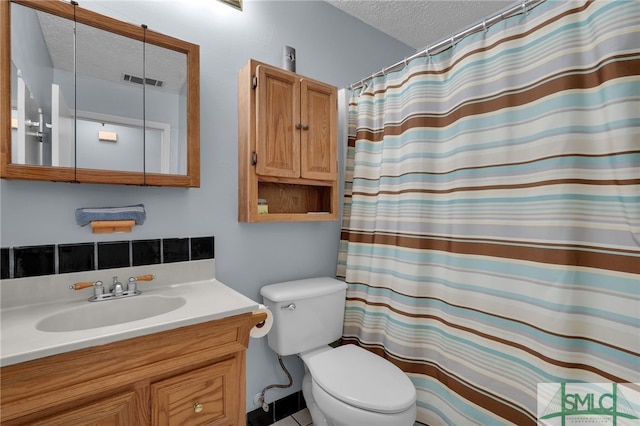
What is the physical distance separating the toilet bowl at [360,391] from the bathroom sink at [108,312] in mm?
700

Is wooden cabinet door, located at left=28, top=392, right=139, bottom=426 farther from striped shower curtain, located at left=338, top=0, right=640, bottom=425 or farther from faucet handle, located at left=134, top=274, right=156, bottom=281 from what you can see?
striped shower curtain, located at left=338, top=0, right=640, bottom=425

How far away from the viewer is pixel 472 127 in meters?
1.28

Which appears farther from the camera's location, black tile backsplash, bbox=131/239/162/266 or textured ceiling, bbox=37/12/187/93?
black tile backsplash, bbox=131/239/162/266

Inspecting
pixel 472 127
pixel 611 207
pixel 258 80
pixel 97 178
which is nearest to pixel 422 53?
pixel 472 127

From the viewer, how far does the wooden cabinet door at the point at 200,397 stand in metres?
0.95

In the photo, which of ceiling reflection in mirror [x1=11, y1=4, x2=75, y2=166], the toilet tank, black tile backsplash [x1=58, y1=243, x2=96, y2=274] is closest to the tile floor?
the toilet tank

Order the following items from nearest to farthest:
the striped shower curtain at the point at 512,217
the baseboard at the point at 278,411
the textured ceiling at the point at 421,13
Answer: the striped shower curtain at the point at 512,217
the baseboard at the point at 278,411
the textured ceiling at the point at 421,13

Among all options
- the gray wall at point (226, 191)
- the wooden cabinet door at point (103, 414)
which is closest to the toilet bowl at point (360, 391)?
the gray wall at point (226, 191)

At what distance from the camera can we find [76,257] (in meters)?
1.16

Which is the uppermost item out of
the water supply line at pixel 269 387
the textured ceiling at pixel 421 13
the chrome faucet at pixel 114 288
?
the textured ceiling at pixel 421 13

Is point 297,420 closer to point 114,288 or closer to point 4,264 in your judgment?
point 114,288

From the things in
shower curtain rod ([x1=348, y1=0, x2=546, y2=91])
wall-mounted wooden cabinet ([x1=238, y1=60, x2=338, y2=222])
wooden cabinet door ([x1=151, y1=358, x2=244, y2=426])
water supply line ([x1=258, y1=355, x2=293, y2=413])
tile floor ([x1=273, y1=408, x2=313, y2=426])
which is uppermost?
shower curtain rod ([x1=348, y1=0, x2=546, y2=91])

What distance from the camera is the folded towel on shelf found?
115 cm

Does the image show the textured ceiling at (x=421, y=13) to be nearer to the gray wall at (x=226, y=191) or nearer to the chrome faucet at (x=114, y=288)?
the gray wall at (x=226, y=191)
